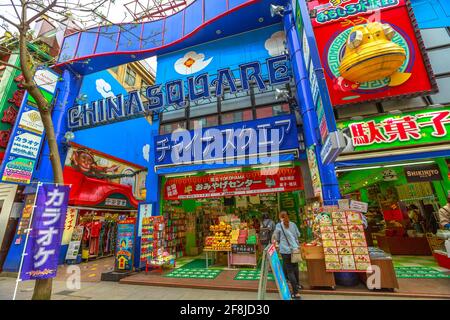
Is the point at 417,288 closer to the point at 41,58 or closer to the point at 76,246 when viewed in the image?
the point at 76,246

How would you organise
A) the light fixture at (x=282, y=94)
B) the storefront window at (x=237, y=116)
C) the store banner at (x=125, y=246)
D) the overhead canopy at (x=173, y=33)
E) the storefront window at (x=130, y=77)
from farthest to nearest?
the storefront window at (x=130, y=77), the overhead canopy at (x=173, y=33), the storefront window at (x=237, y=116), the light fixture at (x=282, y=94), the store banner at (x=125, y=246)

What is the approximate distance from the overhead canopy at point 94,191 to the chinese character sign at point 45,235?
7.38 metres

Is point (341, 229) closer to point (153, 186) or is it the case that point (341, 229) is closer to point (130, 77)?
point (153, 186)

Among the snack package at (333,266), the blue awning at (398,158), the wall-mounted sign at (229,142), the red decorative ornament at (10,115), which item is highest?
the red decorative ornament at (10,115)

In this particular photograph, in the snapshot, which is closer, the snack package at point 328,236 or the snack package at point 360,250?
the snack package at point 360,250

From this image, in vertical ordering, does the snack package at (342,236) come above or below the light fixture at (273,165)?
below

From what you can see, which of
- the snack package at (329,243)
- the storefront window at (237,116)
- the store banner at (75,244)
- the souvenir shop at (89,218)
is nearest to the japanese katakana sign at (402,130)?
the snack package at (329,243)

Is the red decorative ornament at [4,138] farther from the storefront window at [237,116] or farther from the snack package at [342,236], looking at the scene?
the snack package at [342,236]

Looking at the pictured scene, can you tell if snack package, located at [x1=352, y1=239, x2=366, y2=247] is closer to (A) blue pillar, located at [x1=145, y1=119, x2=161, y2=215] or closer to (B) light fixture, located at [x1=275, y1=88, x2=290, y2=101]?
(B) light fixture, located at [x1=275, y1=88, x2=290, y2=101]

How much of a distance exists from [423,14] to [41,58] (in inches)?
763

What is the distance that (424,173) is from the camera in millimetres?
7711

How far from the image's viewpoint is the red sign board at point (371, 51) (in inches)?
286

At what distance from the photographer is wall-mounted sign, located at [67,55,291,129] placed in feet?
30.3

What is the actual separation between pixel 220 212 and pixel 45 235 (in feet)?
30.3
